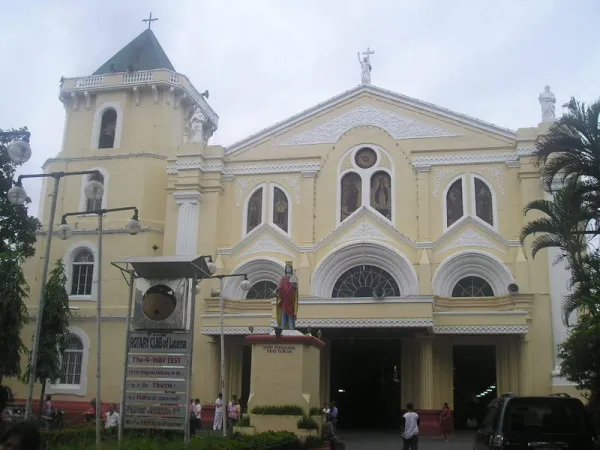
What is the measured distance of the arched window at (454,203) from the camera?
25656mm

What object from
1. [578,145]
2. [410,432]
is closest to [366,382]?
[410,432]

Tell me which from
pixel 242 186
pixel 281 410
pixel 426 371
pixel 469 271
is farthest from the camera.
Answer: pixel 242 186

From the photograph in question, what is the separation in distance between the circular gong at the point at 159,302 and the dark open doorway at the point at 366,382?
1350 cm

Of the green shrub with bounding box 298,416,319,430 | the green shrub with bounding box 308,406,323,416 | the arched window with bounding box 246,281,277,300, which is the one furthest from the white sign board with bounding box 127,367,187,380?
the arched window with bounding box 246,281,277,300

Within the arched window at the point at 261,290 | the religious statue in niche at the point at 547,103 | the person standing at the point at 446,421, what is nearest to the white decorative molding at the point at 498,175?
the religious statue in niche at the point at 547,103

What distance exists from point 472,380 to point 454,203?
844 centimetres

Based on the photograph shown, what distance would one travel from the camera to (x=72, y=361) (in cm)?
2645

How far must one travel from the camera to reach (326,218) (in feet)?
86.9

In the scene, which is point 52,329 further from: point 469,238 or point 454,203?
point 454,203

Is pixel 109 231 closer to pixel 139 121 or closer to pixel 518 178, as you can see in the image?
pixel 139 121

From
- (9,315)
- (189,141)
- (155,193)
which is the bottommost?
(9,315)

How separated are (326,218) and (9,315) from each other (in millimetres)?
11743

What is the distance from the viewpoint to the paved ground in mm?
18734

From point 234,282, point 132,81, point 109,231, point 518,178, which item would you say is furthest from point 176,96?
point 518,178
